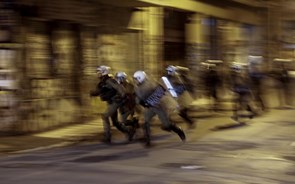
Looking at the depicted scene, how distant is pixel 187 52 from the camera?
2353 cm

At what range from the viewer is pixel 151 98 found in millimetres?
12055

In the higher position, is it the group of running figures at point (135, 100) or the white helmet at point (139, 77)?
the white helmet at point (139, 77)

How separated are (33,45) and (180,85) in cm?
353

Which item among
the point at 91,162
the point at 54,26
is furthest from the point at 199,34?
the point at 91,162

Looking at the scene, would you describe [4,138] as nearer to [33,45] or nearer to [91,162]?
[33,45]

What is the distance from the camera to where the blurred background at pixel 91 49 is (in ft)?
45.6

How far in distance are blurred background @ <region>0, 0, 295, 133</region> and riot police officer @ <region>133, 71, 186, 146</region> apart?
3.18 m

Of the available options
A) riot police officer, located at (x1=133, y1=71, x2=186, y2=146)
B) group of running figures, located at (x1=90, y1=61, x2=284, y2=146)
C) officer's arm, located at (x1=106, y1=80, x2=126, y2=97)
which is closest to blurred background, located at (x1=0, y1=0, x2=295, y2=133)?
group of running figures, located at (x1=90, y1=61, x2=284, y2=146)

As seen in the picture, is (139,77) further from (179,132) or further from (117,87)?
(179,132)

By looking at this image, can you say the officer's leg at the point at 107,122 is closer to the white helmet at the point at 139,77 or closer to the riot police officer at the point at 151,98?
the riot police officer at the point at 151,98

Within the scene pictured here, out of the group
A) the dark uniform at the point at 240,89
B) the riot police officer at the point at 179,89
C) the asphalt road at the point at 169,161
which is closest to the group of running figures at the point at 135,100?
the asphalt road at the point at 169,161

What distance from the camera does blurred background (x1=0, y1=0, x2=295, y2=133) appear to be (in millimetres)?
13903

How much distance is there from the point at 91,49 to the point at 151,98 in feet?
17.8

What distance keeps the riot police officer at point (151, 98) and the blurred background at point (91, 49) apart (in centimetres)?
318
